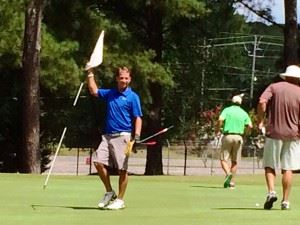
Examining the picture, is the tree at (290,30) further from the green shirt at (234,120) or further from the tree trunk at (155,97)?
the green shirt at (234,120)

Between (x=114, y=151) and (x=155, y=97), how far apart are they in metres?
23.5

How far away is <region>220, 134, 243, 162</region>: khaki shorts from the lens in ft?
65.4

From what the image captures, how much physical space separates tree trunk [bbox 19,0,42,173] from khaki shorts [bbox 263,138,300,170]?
56.6 feet

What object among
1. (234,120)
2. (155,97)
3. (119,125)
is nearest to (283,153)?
(119,125)

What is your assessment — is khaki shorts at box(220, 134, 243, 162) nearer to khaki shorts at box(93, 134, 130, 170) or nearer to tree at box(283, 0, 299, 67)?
khaki shorts at box(93, 134, 130, 170)

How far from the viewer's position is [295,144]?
13.2m

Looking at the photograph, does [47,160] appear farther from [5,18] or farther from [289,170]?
[289,170]

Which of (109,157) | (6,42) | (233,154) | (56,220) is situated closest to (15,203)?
(109,157)

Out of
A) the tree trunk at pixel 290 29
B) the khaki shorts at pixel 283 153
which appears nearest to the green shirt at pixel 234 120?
the khaki shorts at pixel 283 153

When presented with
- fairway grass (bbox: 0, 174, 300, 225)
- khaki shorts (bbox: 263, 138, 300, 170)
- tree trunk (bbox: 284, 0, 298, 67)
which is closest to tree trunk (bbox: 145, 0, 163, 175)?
tree trunk (bbox: 284, 0, 298, 67)

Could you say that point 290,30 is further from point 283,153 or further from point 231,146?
point 283,153

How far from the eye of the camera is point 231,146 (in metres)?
20.0

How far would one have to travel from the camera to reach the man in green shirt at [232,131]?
64.7 feet

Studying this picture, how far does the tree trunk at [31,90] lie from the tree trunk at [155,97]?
18.8 feet
